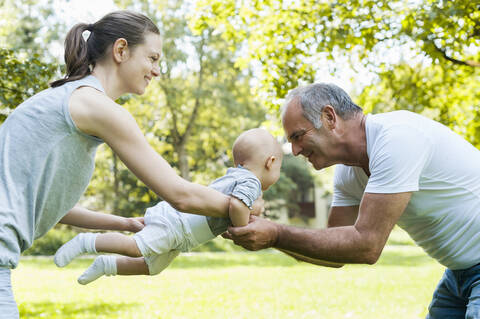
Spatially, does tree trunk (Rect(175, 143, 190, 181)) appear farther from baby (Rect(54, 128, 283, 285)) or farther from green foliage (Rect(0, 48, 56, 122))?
Result: baby (Rect(54, 128, 283, 285))

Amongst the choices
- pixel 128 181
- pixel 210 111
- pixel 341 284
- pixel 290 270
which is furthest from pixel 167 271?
pixel 128 181

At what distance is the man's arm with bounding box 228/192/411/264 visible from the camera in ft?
8.97

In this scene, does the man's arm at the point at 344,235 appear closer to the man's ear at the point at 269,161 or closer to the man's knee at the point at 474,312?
the man's ear at the point at 269,161

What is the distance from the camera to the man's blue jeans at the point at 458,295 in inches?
116

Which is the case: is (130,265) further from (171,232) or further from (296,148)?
(296,148)

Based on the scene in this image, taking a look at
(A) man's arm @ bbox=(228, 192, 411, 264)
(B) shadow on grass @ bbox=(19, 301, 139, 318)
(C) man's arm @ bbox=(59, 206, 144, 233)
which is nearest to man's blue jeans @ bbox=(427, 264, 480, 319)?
(A) man's arm @ bbox=(228, 192, 411, 264)

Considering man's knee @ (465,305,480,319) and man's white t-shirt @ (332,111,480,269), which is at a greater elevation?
man's white t-shirt @ (332,111,480,269)

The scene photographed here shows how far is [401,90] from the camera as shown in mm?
10320

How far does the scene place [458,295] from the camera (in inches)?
129

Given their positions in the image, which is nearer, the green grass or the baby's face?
the baby's face

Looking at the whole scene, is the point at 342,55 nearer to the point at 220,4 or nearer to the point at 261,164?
the point at 220,4

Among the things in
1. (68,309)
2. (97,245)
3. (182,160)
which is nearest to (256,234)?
(97,245)

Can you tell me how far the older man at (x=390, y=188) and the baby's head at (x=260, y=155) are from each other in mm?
228

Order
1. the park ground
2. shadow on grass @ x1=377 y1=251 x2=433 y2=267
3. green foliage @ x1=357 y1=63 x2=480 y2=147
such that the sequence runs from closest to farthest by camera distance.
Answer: the park ground, green foliage @ x1=357 y1=63 x2=480 y2=147, shadow on grass @ x1=377 y1=251 x2=433 y2=267
